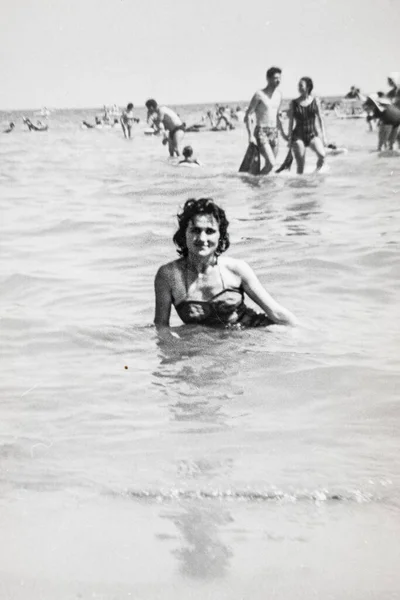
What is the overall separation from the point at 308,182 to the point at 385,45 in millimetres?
2075

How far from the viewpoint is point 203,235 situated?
2781mm

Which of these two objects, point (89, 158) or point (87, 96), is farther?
point (89, 158)

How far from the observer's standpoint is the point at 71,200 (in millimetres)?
4578

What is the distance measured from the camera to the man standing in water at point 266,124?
15.6 feet

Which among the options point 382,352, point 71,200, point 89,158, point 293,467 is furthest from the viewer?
point 89,158

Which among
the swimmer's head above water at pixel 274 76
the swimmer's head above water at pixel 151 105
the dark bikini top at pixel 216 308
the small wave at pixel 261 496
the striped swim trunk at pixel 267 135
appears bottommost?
the small wave at pixel 261 496

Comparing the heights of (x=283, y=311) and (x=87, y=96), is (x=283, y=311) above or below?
below

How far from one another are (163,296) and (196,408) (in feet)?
2.21

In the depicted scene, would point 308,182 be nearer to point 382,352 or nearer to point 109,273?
point 109,273

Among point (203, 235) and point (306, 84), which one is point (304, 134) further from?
point (203, 235)

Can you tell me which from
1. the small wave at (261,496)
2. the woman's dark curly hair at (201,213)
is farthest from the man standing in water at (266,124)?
the small wave at (261,496)

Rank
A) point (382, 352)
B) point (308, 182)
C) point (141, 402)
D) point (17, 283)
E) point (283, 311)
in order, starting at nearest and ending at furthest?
point (141, 402) → point (382, 352) → point (283, 311) → point (17, 283) → point (308, 182)

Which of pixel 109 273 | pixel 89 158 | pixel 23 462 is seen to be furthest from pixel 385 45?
pixel 89 158

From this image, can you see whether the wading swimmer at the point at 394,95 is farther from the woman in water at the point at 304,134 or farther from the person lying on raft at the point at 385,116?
the woman in water at the point at 304,134
